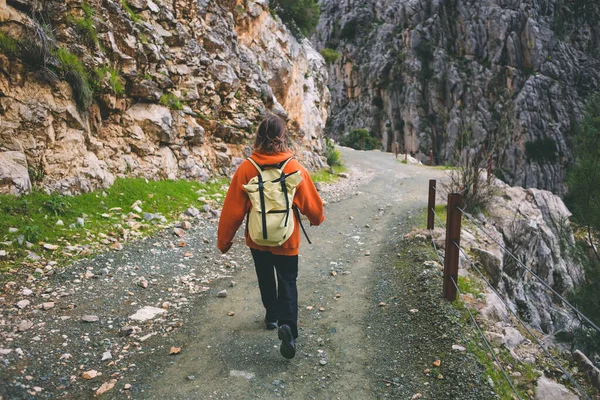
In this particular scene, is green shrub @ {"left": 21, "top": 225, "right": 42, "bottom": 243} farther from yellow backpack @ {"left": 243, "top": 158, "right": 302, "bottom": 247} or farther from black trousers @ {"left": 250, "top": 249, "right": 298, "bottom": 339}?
yellow backpack @ {"left": 243, "top": 158, "right": 302, "bottom": 247}

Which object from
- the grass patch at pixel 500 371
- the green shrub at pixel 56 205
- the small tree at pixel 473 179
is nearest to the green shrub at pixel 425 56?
the small tree at pixel 473 179

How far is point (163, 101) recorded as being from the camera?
1109 cm

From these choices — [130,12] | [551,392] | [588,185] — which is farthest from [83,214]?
[588,185]

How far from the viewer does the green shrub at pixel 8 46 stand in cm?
680

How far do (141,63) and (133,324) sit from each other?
839cm

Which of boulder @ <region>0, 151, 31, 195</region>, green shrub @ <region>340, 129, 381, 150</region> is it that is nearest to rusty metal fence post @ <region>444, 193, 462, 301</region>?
boulder @ <region>0, 151, 31, 195</region>

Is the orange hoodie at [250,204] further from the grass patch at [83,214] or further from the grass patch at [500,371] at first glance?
the grass patch at [83,214]

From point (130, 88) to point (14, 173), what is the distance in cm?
448

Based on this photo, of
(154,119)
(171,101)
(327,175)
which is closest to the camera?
(154,119)

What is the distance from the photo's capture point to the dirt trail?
11.1ft

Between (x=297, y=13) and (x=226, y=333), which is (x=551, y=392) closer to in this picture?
(x=226, y=333)

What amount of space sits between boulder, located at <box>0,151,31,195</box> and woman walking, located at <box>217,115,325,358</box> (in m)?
4.83

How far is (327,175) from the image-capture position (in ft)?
59.8

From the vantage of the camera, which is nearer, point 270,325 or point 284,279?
point 284,279
